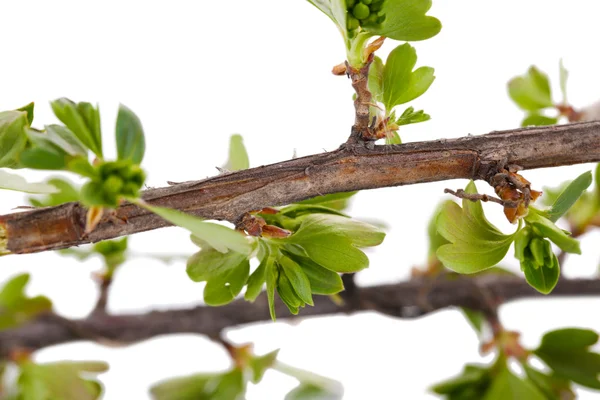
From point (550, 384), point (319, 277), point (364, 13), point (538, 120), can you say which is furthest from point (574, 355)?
point (364, 13)

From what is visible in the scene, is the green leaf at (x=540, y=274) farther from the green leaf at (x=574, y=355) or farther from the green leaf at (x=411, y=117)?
the green leaf at (x=574, y=355)

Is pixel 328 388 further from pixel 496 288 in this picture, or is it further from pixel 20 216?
pixel 20 216

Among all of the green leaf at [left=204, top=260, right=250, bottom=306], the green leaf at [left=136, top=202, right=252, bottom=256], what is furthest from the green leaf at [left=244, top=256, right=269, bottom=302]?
the green leaf at [left=136, top=202, right=252, bottom=256]

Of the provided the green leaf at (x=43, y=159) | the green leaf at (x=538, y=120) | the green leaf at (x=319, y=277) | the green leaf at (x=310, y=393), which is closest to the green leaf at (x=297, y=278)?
the green leaf at (x=319, y=277)

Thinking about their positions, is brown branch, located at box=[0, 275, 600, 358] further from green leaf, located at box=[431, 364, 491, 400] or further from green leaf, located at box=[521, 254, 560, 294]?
green leaf, located at box=[521, 254, 560, 294]

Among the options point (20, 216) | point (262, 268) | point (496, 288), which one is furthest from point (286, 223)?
point (496, 288)

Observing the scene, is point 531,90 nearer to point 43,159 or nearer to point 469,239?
point 469,239

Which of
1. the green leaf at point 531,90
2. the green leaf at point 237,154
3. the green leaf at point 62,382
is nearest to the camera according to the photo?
the green leaf at point 237,154
